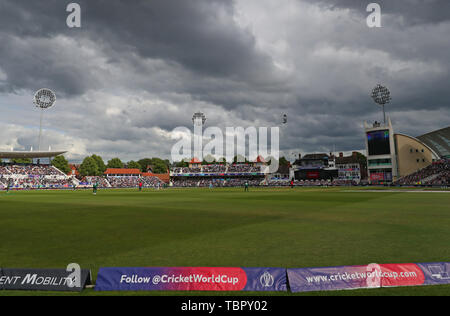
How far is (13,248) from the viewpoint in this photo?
8500mm

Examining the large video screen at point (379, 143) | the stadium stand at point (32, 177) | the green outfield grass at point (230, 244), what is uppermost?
the large video screen at point (379, 143)

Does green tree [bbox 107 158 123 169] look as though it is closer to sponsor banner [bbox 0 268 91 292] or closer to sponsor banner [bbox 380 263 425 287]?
sponsor banner [bbox 0 268 91 292]

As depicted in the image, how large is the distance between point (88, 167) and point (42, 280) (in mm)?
130216

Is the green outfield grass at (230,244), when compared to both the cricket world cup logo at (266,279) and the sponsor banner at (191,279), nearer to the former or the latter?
the sponsor banner at (191,279)

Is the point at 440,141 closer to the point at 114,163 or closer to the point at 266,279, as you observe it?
the point at 266,279

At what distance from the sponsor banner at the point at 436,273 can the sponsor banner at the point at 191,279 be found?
301 cm

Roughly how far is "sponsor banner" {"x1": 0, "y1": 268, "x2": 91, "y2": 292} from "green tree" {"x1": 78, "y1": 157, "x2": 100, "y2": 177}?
12946 centimetres

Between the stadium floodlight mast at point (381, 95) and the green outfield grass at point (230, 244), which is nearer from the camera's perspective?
the green outfield grass at point (230, 244)

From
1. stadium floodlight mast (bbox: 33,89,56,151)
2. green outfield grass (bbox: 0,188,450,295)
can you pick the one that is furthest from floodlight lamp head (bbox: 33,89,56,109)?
green outfield grass (bbox: 0,188,450,295)

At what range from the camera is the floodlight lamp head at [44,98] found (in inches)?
3110

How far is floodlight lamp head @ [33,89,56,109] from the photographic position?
79.0 meters

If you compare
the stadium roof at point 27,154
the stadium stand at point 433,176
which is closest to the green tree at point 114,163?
the stadium roof at point 27,154
